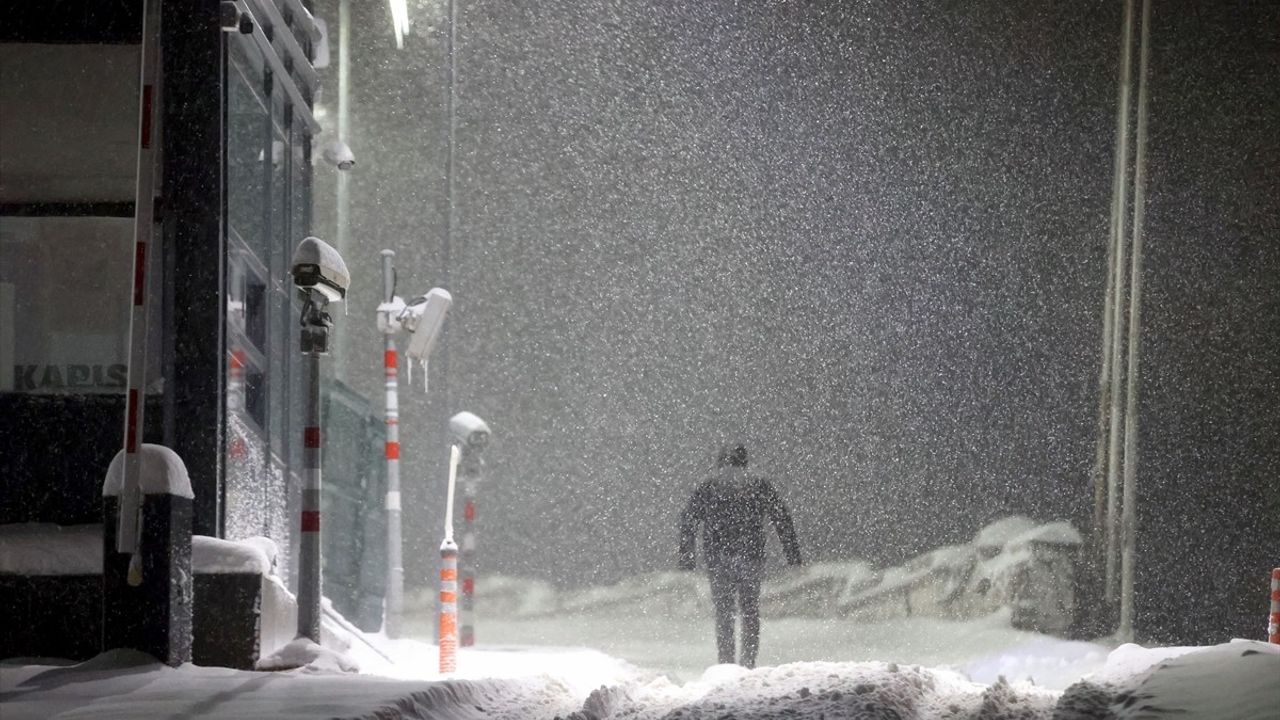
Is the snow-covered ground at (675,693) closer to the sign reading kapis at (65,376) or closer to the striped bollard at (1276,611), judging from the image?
the sign reading kapis at (65,376)

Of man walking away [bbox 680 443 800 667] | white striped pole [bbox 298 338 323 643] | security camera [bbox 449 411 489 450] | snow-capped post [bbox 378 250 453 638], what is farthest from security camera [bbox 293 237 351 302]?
security camera [bbox 449 411 489 450]

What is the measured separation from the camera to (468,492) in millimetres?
10609

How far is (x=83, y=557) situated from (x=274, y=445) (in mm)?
2296

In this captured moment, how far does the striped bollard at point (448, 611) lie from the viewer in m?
8.11

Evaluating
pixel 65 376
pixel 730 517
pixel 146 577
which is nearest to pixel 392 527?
pixel 730 517

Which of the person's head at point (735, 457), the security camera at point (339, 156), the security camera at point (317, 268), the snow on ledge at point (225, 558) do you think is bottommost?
the snow on ledge at point (225, 558)

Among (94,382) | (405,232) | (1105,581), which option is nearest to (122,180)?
(94,382)

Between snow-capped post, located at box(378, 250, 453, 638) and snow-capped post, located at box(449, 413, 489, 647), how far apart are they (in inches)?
25.5

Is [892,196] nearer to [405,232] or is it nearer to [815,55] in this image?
[815,55]

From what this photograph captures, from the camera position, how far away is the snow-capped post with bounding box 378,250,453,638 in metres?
9.48

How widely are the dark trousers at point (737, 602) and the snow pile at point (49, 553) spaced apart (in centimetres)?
452

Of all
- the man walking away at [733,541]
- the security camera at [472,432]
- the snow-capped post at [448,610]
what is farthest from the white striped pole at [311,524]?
the security camera at [472,432]

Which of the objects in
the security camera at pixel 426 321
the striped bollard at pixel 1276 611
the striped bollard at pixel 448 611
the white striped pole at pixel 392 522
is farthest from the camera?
the security camera at pixel 426 321

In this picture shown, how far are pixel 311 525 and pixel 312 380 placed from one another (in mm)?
674
